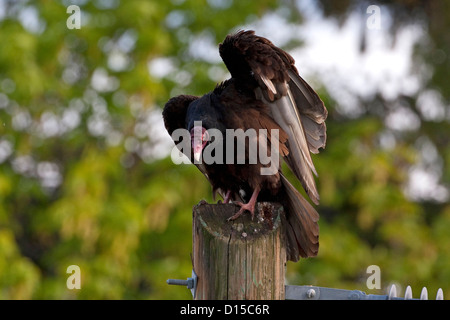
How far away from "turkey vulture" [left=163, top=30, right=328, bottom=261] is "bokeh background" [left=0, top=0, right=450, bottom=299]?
427 centimetres

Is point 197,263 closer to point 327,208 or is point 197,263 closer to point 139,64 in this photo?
point 139,64

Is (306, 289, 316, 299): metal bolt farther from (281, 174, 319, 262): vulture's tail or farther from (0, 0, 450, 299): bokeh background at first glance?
(0, 0, 450, 299): bokeh background

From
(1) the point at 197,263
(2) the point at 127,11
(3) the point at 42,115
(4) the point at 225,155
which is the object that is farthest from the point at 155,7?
(1) the point at 197,263

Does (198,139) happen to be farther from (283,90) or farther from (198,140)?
(283,90)

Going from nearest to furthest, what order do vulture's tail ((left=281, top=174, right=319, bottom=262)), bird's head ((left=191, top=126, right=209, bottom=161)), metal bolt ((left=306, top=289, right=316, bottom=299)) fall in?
metal bolt ((left=306, top=289, right=316, bottom=299)) → vulture's tail ((left=281, top=174, right=319, bottom=262)) → bird's head ((left=191, top=126, right=209, bottom=161))

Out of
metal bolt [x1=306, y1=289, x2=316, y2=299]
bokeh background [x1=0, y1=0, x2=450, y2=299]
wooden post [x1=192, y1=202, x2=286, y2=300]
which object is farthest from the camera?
bokeh background [x1=0, y1=0, x2=450, y2=299]

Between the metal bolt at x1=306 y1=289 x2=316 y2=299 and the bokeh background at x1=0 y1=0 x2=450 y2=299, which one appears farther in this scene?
the bokeh background at x1=0 y1=0 x2=450 y2=299

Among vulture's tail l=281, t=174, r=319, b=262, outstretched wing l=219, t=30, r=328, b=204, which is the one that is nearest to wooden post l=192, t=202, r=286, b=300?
vulture's tail l=281, t=174, r=319, b=262

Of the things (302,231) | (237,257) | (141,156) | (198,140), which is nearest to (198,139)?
(198,140)

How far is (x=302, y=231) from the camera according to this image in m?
2.66

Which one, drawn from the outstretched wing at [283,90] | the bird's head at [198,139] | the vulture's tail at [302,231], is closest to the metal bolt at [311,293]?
the vulture's tail at [302,231]

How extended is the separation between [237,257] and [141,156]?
21.1 ft

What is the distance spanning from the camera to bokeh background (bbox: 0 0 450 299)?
7242 millimetres

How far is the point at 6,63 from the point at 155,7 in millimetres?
1960
